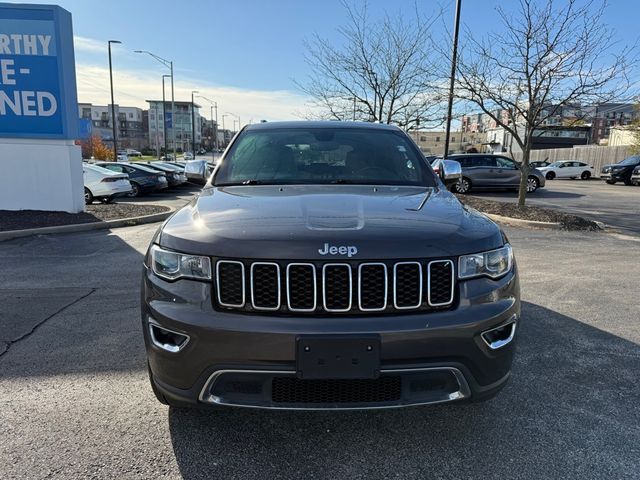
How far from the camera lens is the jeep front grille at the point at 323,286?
2.13m

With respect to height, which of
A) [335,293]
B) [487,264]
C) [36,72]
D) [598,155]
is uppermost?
[36,72]

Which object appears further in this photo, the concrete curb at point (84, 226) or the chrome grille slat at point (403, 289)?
the concrete curb at point (84, 226)

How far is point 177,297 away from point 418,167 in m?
2.18

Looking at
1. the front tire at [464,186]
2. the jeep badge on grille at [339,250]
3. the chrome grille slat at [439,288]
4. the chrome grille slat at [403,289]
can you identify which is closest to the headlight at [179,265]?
the jeep badge on grille at [339,250]

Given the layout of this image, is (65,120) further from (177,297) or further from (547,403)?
(547,403)

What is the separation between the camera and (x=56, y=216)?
10102mm

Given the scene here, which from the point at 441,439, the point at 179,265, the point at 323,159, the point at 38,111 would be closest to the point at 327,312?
the point at 179,265

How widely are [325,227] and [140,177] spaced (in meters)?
17.8

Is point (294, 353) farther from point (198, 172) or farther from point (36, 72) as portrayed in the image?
point (36, 72)

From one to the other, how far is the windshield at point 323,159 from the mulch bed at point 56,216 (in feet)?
Result: 23.6

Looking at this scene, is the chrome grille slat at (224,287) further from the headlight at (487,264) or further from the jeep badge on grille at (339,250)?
the headlight at (487,264)

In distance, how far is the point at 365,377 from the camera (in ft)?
6.75

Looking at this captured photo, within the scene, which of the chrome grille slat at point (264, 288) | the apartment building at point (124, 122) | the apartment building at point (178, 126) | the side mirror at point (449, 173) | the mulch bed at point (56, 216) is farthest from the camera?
the apartment building at point (124, 122)

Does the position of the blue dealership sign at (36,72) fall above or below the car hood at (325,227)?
above
